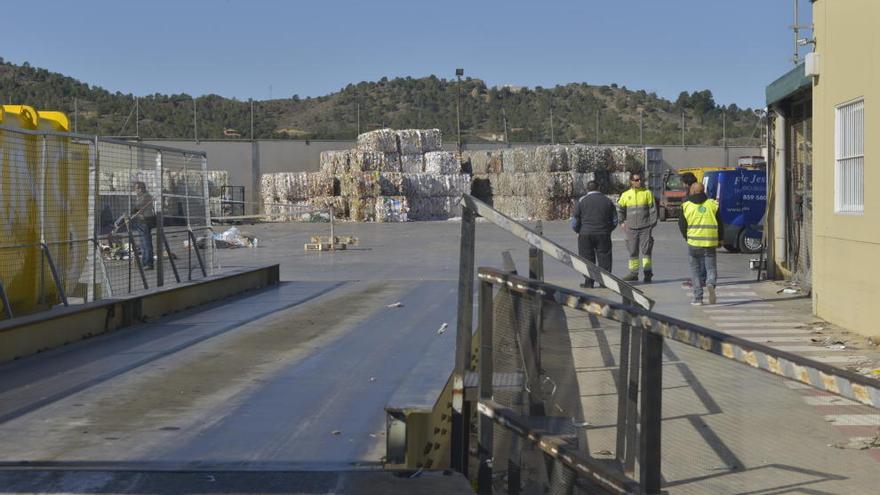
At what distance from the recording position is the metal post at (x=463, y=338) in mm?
6148

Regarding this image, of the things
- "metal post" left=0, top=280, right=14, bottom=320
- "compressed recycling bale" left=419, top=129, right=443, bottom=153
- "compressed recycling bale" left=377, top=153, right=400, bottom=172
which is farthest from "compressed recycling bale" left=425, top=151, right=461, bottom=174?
"metal post" left=0, top=280, right=14, bottom=320

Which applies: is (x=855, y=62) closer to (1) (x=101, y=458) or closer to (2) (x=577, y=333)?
(2) (x=577, y=333)

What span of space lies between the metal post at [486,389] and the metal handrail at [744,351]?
3.70ft

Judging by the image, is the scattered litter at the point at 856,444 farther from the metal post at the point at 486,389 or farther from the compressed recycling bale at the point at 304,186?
the compressed recycling bale at the point at 304,186

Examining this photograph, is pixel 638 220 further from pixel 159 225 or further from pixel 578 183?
pixel 578 183

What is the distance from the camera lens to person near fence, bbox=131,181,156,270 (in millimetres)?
14898

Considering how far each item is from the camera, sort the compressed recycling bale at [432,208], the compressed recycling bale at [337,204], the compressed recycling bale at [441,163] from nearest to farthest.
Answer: the compressed recycling bale at [337,204], the compressed recycling bale at [432,208], the compressed recycling bale at [441,163]

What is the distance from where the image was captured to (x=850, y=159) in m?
14.3

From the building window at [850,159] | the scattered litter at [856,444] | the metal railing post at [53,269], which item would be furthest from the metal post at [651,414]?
the building window at [850,159]

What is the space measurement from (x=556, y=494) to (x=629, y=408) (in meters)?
0.75

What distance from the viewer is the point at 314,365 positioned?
10.0 meters

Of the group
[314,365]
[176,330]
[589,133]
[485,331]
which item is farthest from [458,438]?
[589,133]

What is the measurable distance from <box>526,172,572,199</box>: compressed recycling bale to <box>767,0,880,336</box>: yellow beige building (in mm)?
33914

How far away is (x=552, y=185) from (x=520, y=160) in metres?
2.82
